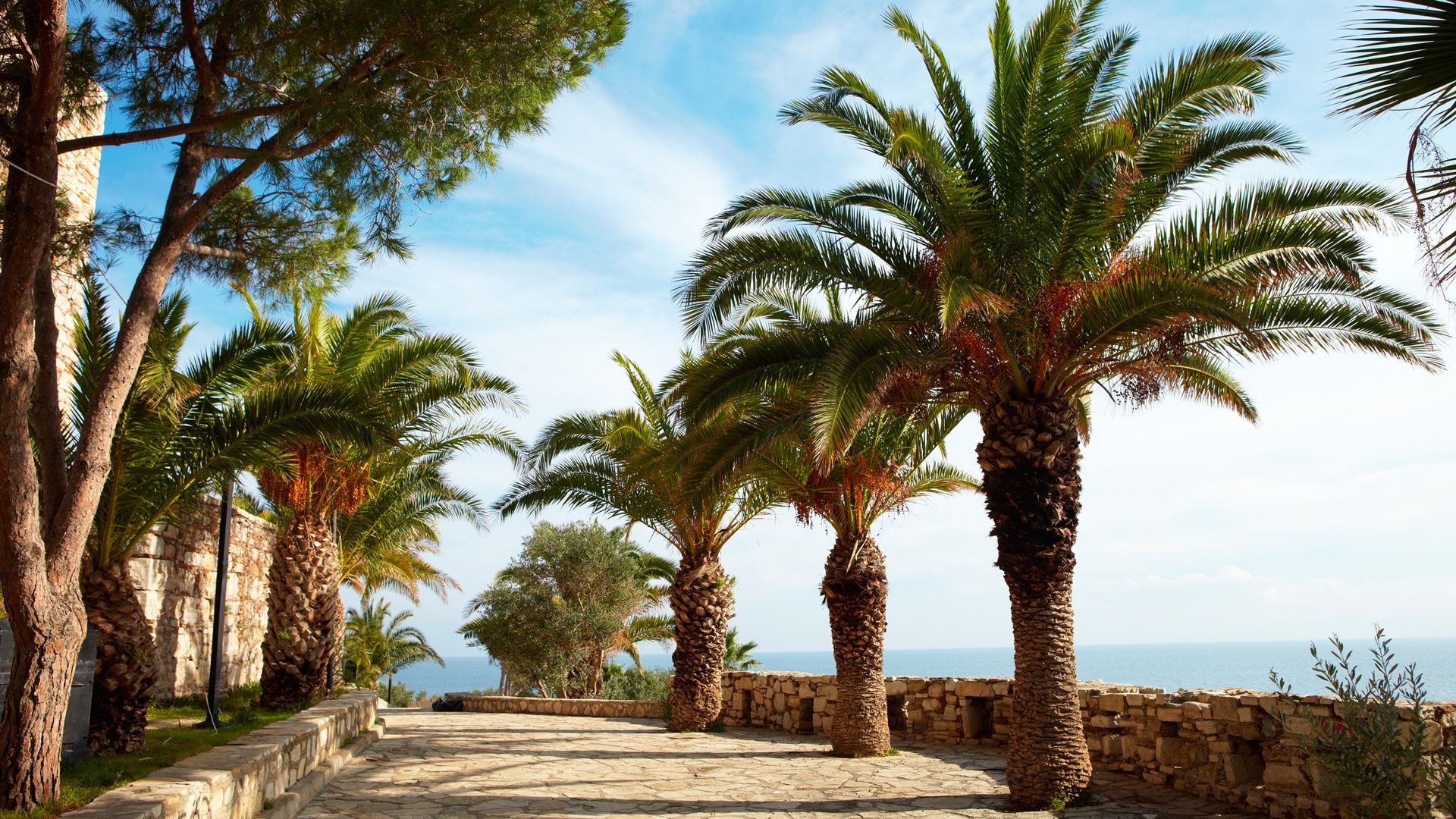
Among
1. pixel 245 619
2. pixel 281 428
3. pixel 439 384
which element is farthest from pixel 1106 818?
pixel 245 619

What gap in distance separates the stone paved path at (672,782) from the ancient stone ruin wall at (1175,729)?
0.95 ft

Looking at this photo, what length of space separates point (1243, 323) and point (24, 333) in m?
8.20

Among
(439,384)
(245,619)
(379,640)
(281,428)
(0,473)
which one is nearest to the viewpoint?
A: (0,473)

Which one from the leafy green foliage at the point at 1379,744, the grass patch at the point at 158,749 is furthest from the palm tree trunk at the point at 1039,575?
the grass patch at the point at 158,749

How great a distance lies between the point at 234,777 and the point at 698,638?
9092 millimetres

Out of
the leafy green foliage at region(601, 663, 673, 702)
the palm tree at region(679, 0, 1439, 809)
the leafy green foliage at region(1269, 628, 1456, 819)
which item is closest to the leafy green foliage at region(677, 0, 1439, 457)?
the palm tree at region(679, 0, 1439, 809)

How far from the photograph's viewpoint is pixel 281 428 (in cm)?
840

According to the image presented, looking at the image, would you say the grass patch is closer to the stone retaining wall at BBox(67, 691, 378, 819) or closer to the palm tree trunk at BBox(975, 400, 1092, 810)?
the stone retaining wall at BBox(67, 691, 378, 819)

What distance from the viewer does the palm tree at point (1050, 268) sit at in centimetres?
784

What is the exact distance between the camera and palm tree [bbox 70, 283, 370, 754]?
7.57 metres

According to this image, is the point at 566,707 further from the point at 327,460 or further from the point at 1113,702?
the point at 1113,702

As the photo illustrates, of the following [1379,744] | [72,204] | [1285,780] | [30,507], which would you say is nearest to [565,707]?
[72,204]

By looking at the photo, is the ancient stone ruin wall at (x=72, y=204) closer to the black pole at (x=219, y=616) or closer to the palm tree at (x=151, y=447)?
the black pole at (x=219, y=616)

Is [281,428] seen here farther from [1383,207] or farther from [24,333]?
[1383,207]
